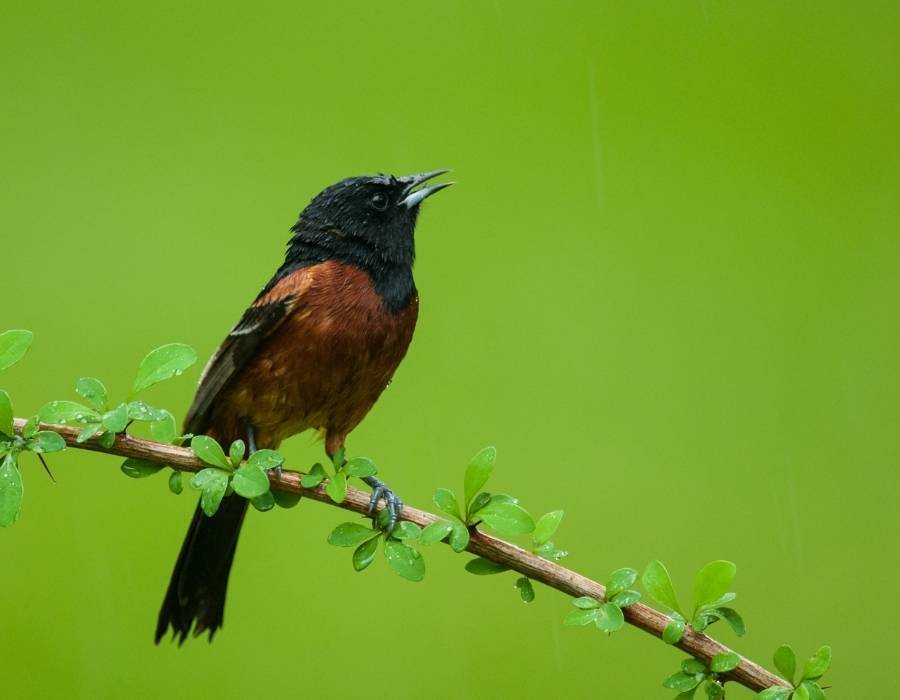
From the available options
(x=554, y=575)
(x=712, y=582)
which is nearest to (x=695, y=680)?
(x=712, y=582)

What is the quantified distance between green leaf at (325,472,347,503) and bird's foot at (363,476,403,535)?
0.07 metres

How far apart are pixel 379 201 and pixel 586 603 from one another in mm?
1297

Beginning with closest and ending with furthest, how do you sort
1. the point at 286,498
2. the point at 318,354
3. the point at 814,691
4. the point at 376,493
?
1. the point at 814,691
2. the point at 286,498
3. the point at 376,493
4. the point at 318,354

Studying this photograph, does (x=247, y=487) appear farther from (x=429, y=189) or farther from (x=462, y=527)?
(x=429, y=189)

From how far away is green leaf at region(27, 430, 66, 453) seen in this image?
1490 mm

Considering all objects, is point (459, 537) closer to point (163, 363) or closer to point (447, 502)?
point (447, 502)

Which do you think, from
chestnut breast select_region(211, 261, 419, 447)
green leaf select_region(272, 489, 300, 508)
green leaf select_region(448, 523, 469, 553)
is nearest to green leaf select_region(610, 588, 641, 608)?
green leaf select_region(448, 523, 469, 553)

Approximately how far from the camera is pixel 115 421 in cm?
150

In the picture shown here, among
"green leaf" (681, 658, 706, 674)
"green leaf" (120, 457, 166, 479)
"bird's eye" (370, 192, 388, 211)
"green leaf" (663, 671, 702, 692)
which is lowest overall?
"green leaf" (663, 671, 702, 692)

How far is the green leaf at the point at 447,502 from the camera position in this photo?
61.5 inches

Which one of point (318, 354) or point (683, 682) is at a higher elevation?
point (318, 354)

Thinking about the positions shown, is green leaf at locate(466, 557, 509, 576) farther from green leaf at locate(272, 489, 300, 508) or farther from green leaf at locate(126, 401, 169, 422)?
green leaf at locate(126, 401, 169, 422)

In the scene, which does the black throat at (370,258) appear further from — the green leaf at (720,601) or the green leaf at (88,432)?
the green leaf at (720,601)

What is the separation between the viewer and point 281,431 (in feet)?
8.23
